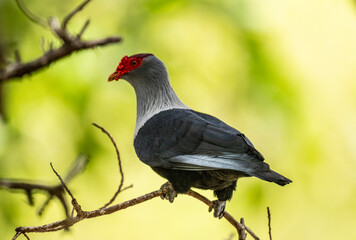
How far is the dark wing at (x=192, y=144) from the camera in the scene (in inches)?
115

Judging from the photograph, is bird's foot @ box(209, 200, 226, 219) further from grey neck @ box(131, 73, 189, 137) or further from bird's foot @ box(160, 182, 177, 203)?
grey neck @ box(131, 73, 189, 137)

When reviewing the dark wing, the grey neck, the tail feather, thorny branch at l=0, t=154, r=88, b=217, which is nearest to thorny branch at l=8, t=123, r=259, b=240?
thorny branch at l=0, t=154, r=88, b=217

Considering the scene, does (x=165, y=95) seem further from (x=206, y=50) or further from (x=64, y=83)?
(x=206, y=50)

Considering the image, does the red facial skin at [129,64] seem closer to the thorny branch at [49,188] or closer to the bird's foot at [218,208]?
the thorny branch at [49,188]

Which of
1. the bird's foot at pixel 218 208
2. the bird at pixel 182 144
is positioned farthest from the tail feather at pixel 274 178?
the bird's foot at pixel 218 208

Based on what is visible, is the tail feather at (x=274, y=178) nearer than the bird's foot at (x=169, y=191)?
Yes

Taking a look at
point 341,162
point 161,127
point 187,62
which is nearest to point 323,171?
point 341,162

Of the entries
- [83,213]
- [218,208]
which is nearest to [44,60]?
[83,213]

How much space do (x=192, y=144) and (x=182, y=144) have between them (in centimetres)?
7

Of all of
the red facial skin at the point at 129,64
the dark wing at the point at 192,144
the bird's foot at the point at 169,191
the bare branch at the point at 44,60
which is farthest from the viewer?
the red facial skin at the point at 129,64

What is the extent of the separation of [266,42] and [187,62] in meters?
0.84

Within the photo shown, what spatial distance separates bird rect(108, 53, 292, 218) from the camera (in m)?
2.93

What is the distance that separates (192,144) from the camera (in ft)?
10.2

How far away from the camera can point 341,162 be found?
5.40m
